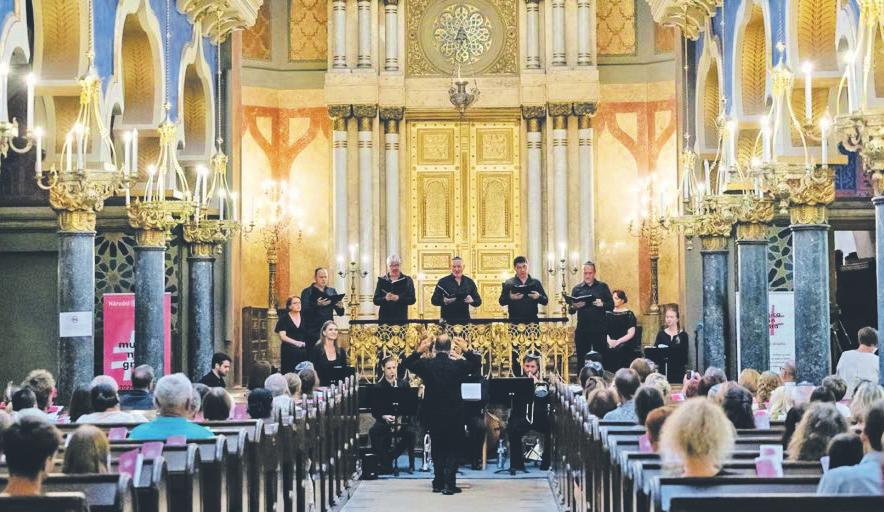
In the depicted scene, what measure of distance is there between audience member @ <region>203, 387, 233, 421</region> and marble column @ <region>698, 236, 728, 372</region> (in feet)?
38.8

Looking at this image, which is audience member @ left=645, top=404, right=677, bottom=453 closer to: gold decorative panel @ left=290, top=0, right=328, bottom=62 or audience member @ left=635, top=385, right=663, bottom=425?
audience member @ left=635, top=385, right=663, bottom=425

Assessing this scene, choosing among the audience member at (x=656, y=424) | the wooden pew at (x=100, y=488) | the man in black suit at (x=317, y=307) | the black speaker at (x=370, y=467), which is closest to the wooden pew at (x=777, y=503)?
the audience member at (x=656, y=424)

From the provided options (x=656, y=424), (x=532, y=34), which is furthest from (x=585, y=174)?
(x=656, y=424)

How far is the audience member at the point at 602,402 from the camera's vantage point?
39.8 ft

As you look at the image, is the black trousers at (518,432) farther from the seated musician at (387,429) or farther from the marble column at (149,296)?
the marble column at (149,296)

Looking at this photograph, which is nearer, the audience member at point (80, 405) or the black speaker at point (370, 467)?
the audience member at point (80, 405)

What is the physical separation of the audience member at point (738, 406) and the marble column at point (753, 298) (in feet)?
29.8

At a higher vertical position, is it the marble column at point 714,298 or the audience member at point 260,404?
the marble column at point 714,298

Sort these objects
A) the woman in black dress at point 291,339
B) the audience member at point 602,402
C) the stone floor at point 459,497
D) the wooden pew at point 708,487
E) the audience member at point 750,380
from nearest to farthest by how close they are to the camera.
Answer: the wooden pew at point 708,487
the audience member at point 602,402
the audience member at point 750,380
the stone floor at point 459,497
the woman in black dress at point 291,339

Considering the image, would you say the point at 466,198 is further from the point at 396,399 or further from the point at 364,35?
the point at 396,399

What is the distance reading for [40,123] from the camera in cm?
1789

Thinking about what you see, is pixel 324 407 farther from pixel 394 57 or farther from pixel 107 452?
pixel 394 57

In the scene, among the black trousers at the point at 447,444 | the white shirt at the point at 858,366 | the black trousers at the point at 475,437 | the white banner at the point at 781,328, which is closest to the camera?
the white shirt at the point at 858,366

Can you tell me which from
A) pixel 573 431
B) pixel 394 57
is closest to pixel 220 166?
pixel 394 57
